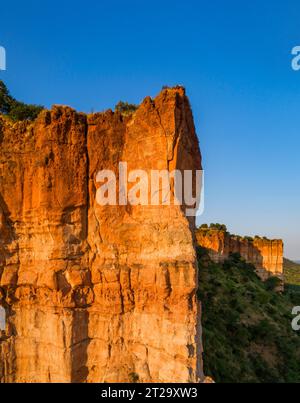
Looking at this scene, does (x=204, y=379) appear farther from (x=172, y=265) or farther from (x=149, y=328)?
(x=172, y=265)

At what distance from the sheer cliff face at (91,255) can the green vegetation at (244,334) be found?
24.0 ft

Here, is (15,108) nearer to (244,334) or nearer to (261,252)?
(244,334)

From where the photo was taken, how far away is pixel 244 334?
24.5 metres

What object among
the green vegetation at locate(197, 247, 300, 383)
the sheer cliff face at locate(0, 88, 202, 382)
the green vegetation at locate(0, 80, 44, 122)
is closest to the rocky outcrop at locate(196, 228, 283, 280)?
the green vegetation at locate(197, 247, 300, 383)

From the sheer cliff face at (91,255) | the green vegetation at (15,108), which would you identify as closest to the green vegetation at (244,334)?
the sheer cliff face at (91,255)

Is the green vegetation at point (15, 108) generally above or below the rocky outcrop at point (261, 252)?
above

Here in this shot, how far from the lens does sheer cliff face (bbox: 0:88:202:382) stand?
11.5 m

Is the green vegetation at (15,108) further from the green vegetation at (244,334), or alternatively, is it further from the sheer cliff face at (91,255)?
the green vegetation at (244,334)

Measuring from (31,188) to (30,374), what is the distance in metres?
7.03

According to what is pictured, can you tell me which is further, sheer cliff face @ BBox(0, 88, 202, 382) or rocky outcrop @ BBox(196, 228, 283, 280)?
rocky outcrop @ BBox(196, 228, 283, 280)

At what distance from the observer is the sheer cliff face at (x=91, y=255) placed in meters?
11.5

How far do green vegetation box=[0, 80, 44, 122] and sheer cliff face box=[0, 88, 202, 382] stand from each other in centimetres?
278

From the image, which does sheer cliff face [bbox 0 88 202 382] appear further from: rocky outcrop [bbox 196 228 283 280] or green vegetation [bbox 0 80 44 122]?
rocky outcrop [bbox 196 228 283 280]
